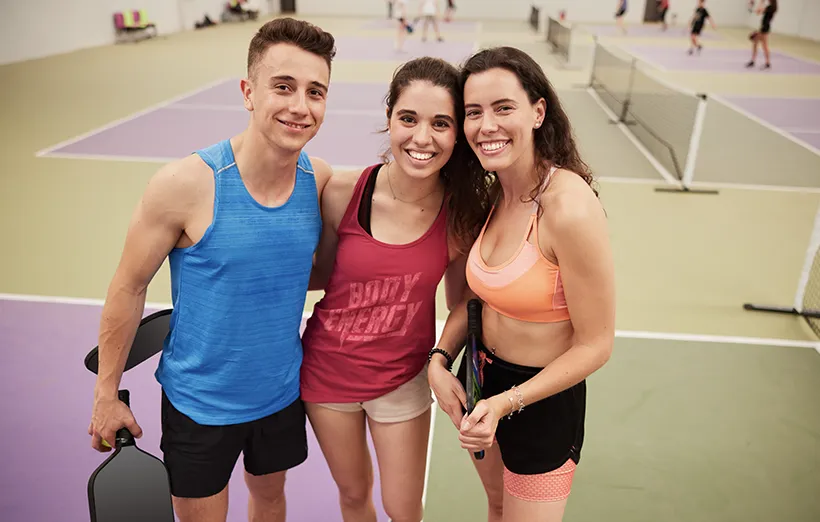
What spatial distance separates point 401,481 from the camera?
263 cm

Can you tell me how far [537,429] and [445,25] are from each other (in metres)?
27.7

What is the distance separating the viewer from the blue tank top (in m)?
2.22

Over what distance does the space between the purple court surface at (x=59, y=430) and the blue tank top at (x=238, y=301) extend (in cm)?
120

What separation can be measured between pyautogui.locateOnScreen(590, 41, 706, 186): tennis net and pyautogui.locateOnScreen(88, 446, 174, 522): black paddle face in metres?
7.52

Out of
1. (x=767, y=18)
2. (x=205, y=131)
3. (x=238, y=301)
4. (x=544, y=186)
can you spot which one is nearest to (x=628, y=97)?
(x=205, y=131)

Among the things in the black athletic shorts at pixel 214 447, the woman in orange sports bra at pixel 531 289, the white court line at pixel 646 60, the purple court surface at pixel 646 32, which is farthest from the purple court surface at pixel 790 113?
the purple court surface at pixel 646 32

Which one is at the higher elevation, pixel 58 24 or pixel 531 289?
pixel 531 289

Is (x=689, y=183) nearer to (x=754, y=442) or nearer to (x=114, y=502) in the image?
(x=754, y=442)

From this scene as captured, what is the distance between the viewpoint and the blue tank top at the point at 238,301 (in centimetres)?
222

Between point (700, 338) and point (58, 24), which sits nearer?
point (700, 338)

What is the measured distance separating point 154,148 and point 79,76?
685 centimetres

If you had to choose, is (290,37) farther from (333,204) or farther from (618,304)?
(618,304)

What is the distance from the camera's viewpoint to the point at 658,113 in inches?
449

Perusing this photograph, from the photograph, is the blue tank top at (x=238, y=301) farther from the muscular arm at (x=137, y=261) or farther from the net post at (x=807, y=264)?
the net post at (x=807, y=264)
